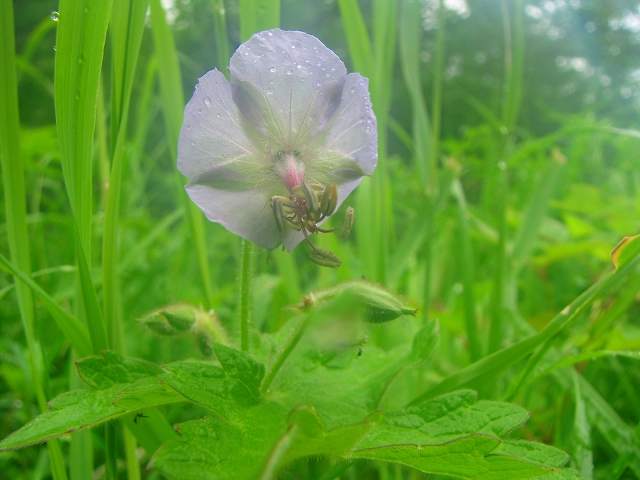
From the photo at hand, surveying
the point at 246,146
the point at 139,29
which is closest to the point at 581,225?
the point at 246,146

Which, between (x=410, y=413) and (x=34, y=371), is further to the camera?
(x=34, y=371)

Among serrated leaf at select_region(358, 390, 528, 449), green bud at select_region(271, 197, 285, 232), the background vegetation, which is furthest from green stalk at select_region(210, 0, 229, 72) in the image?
serrated leaf at select_region(358, 390, 528, 449)

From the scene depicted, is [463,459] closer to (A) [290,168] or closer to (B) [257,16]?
(A) [290,168]

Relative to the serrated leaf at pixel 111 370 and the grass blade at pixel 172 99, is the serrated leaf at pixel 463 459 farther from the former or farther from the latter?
the grass blade at pixel 172 99

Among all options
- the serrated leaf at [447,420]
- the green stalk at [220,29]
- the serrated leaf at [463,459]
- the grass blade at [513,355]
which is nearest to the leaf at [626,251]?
the grass blade at [513,355]

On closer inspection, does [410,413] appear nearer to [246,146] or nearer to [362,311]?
[362,311]

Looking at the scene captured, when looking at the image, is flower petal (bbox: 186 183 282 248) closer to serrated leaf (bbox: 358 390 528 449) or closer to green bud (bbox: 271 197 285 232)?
green bud (bbox: 271 197 285 232)
